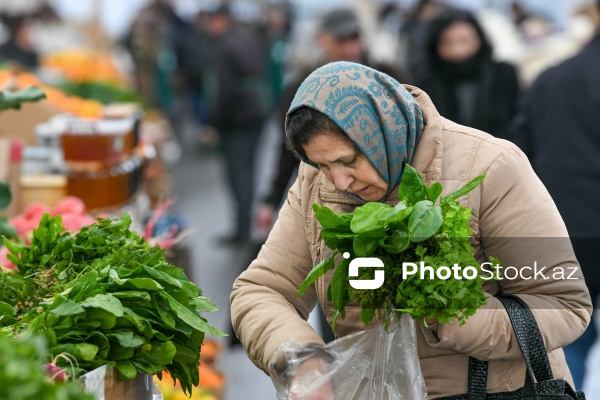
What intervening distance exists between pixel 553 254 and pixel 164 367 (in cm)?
89

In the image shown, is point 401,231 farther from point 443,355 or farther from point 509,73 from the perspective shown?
point 509,73

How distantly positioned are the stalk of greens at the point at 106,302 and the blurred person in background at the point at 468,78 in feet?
9.60

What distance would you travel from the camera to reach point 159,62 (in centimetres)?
1421

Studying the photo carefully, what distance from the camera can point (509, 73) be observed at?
521 centimetres

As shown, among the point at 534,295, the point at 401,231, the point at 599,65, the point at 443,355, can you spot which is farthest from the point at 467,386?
the point at 599,65

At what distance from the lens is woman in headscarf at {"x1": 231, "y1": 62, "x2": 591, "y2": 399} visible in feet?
7.32

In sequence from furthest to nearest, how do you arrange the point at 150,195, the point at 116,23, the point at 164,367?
the point at 116,23 < the point at 150,195 < the point at 164,367

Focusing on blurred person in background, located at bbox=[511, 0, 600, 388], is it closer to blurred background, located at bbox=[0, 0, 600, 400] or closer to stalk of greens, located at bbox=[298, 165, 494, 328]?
blurred background, located at bbox=[0, 0, 600, 400]

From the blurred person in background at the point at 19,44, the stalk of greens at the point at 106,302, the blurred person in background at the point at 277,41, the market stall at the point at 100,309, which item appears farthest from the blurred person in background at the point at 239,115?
the stalk of greens at the point at 106,302

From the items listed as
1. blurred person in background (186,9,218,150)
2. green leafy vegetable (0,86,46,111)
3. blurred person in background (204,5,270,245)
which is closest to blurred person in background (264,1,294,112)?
blurred person in background (186,9,218,150)

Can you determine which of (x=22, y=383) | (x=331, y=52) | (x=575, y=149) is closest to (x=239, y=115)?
(x=331, y=52)

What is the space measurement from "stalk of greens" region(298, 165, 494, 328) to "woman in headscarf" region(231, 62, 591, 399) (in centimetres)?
12

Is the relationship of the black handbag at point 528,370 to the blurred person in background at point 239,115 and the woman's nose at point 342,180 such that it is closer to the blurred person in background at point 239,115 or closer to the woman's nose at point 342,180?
the woman's nose at point 342,180

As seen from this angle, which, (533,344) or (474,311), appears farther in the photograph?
(533,344)
